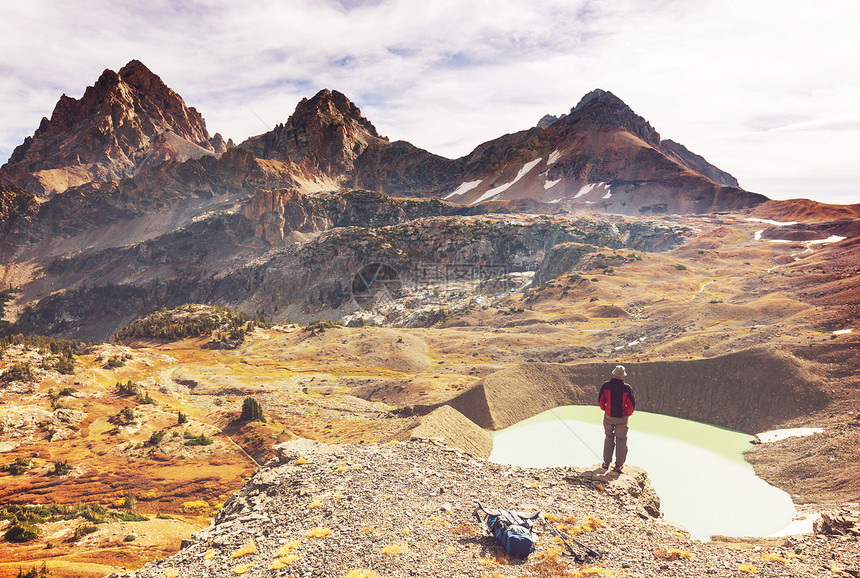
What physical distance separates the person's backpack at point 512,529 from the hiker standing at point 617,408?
467 centimetres

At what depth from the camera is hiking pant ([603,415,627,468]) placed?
1398cm

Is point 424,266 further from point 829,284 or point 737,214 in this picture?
point 737,214

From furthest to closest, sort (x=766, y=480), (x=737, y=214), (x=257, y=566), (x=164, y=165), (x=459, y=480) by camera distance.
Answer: (x=164, y=165) < (x=737, y=214) < (x=766, y=480) < (x=459, y=480) < (x=257, y=566)

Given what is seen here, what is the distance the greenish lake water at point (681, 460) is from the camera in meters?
16.6

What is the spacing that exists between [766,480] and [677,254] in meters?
83.9

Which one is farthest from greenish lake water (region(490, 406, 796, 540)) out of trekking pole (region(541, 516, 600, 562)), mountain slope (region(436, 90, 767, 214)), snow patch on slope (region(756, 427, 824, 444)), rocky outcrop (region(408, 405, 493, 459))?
mountain slope (region(436, 90, 767, 214))

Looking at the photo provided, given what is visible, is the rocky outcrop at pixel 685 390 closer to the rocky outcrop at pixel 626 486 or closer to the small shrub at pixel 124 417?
the rocky outcrop at pixel 626 486

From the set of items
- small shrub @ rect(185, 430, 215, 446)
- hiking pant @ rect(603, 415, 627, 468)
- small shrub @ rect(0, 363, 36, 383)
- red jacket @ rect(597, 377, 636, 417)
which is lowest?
small shrub @ rect(185, 430, 215, 446)

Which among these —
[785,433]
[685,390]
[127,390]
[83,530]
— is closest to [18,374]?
[127,390]

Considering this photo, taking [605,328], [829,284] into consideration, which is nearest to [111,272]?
[605,328]

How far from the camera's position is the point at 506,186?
190m

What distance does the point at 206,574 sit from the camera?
32.4ft

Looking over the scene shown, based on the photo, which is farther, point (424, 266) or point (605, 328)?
point (424, 266)

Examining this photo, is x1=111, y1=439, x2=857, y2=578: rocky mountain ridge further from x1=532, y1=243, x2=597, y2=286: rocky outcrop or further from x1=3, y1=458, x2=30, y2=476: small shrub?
x1=532, y1=243, x2=597, y2=286: rocky outcrop
